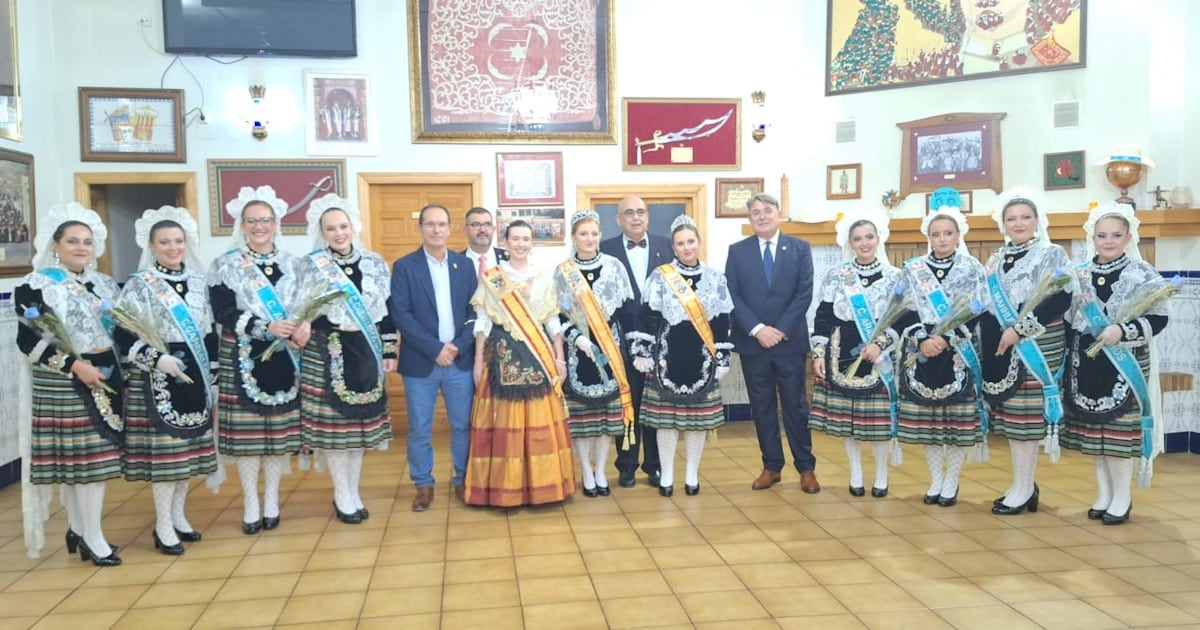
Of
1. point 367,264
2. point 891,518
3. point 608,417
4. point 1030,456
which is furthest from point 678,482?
point 367,264

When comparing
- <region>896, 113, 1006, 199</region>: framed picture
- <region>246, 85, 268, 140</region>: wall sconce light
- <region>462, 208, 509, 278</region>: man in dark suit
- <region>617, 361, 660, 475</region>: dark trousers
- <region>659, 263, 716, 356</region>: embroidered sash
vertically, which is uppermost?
<region>246, 85, 268, 140</region>: wall sconce light

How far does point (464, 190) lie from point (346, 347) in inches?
101

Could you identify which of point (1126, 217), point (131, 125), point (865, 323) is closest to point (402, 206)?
point (131, 125)

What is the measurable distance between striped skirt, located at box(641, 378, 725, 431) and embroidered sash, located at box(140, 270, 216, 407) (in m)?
2.06

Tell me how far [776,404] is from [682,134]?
2674mm

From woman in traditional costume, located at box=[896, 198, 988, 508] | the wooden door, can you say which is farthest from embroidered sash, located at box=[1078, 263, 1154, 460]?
the wooden door

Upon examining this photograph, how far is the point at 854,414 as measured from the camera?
407 centimetres

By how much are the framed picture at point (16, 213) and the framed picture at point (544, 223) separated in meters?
2.89

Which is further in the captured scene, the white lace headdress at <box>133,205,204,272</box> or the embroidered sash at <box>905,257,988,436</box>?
the embroidered sash at <box>905,257,988,436</box>

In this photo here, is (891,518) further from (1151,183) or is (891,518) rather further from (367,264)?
(1151,183)

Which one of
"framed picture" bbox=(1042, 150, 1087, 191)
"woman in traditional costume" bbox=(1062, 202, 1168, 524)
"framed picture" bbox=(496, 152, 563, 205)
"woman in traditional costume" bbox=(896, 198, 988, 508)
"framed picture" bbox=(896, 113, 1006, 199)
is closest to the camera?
"woman in traditional costume" bbox=(1062, 202, 1168, 524)

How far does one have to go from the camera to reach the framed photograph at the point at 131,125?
5551 millimetres

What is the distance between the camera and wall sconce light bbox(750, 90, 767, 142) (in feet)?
20.5

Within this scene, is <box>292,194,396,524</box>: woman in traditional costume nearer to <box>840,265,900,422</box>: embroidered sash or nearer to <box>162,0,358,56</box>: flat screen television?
<box>840,265,900,422</box>: embroidered sash
